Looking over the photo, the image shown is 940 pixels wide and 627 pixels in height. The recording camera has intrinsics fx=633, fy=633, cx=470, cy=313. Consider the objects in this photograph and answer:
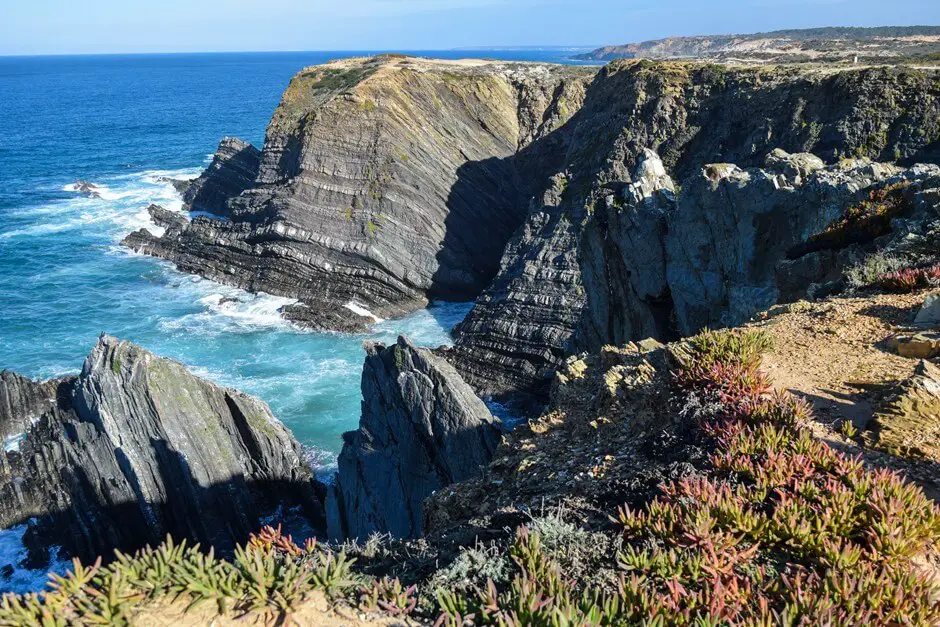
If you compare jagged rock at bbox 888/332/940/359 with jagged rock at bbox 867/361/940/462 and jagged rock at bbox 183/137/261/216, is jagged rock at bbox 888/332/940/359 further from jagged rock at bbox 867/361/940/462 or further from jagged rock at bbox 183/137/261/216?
jagged rock at bbox 183/137/261/216

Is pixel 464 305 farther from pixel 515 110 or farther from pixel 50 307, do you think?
pixel 515 110

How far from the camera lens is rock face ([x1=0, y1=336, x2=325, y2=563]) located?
19094mm

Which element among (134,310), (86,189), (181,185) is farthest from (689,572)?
(86,189)

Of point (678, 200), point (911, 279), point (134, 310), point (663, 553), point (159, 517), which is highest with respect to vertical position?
point (678, 200)

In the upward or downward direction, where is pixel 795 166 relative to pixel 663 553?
upward

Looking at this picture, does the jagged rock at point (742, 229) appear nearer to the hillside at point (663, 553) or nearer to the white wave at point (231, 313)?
the hillside at point (663, 553)

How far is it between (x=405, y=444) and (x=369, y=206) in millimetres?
26398

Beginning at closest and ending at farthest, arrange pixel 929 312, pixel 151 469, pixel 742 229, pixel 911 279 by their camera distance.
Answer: pixel 929 312, pixel 911 279, pixel 742 229, pixel 151 469

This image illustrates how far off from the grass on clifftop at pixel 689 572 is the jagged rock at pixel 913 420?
2.31 feet

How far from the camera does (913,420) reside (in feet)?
23.2

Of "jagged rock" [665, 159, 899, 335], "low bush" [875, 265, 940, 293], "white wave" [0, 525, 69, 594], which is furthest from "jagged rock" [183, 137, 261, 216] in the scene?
"low bush" [875, 265, 940, 293]

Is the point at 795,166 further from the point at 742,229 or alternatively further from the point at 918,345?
the point at 918,345

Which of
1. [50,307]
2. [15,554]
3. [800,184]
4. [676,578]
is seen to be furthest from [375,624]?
[50,307]

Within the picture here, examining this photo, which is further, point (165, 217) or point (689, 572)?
point (165, 217)
